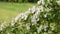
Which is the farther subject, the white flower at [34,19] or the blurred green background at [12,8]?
the blurred green background at [12,8]

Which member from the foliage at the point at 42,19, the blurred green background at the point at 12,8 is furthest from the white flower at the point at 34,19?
the blurred green background at the point at 12,8

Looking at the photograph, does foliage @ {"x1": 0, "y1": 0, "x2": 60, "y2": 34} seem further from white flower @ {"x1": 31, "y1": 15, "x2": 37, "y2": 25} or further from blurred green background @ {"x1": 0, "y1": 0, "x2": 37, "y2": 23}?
blurred green background @ {"x1": 0, "y1": 0, "x2": 37, "y2": 23}

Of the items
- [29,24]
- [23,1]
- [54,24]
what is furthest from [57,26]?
[23,1]

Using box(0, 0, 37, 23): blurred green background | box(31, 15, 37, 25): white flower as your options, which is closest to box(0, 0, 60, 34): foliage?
box(31, 15, 37, 25): white flower

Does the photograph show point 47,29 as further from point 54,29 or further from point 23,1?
point 23,1

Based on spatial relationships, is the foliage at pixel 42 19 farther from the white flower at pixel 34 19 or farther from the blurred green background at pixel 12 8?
the blurred green background at pixel 12 8

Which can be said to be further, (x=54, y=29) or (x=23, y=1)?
(x=23, y=1)

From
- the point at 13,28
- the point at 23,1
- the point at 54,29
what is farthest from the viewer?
the point at 23,1

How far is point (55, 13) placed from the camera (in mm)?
3779

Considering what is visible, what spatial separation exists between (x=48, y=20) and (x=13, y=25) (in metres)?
0.71

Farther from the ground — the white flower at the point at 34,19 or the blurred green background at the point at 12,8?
the white flower at the point at 34,19

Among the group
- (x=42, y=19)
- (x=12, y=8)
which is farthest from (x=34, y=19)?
(x=12, y=8)

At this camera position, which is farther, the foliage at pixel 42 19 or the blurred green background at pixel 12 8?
the blurred green background at pixel 12 8

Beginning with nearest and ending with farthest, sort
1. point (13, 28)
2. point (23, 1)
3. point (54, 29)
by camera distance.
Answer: point (54, 29)
point (13, 28)
point (23, 1)
